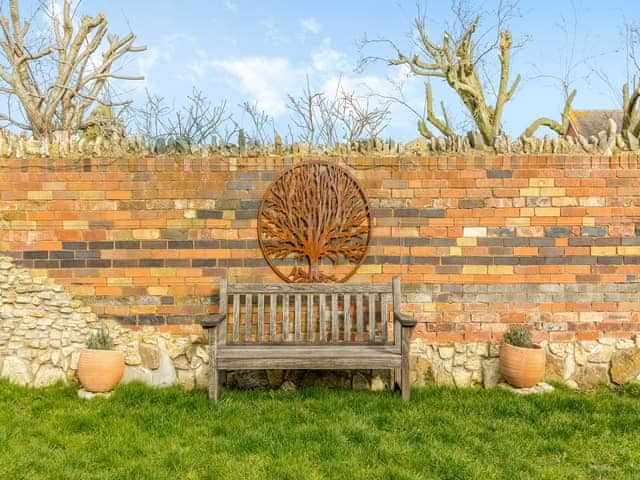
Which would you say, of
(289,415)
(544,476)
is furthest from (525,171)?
(289,415)

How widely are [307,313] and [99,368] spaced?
189 centimetres

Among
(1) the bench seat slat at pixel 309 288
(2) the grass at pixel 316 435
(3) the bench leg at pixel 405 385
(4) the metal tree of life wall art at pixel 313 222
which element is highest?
(4) the metal tree of life wall art at pixel 313 222

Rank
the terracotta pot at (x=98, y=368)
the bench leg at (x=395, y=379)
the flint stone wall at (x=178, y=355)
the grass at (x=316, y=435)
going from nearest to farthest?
1. the grass at (x=316, y=435)
2. the terracotta pot at (x=98, y=368)
3. the bench leg at (x=395, y=379)
4. the flint stone wall at (x=178, y=355)

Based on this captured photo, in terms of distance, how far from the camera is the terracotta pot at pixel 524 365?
4.00m

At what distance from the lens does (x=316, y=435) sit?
313 cm

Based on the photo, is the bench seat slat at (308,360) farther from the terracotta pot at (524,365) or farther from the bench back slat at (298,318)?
the terracotta pot at (524,365)

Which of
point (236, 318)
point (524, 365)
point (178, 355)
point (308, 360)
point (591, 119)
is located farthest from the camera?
point (591, 119)

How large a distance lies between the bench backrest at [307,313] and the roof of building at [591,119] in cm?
1438

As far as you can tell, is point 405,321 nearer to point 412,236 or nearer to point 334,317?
point 334,317

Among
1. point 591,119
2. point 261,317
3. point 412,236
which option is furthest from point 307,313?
point 591,119

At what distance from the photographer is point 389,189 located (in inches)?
173

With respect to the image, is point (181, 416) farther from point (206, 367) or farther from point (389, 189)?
point (389, 189)

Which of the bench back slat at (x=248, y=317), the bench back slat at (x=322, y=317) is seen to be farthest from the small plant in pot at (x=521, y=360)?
the bench back slat at (x=248, y=317)

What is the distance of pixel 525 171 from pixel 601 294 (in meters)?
1.42
